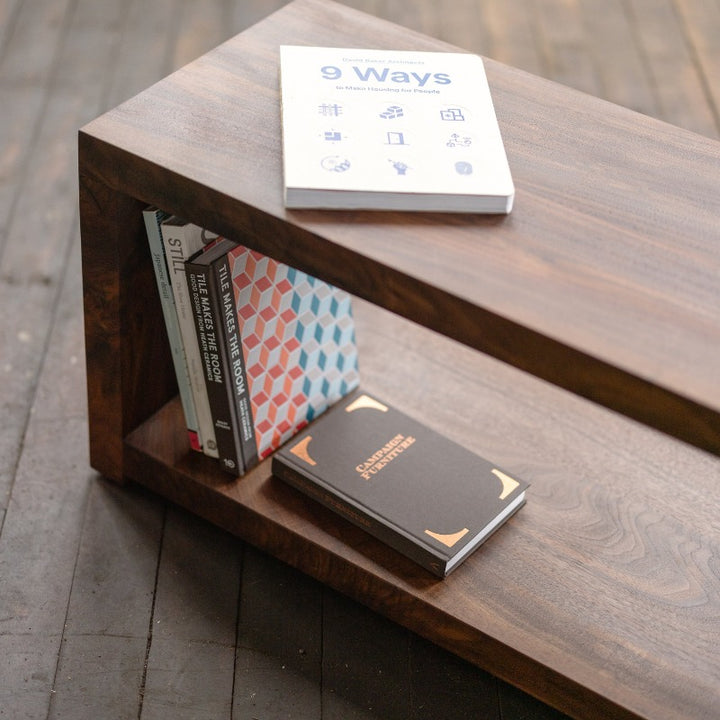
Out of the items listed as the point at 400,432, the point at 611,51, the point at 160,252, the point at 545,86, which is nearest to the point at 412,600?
the point at 400,432

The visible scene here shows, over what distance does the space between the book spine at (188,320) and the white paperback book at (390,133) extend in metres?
0.17

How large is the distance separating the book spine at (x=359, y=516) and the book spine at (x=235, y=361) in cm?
4

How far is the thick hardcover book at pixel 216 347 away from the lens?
110cm

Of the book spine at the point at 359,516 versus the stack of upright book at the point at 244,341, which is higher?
the stack of upright book at the point at 244,341

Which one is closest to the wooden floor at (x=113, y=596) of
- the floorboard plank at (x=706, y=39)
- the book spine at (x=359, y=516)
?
the book spine at (x=359, y=516)

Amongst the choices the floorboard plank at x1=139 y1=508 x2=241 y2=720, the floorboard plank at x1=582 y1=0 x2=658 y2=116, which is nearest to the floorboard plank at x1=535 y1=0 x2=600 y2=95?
the floorboard plank at x1=582 y1=0 x2=658 y2=116

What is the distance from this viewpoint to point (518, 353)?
882mm

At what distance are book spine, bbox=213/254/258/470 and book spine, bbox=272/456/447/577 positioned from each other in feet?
0.12

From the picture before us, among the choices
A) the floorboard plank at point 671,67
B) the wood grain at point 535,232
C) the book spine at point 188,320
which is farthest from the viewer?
the floorboard plank at point 671,67

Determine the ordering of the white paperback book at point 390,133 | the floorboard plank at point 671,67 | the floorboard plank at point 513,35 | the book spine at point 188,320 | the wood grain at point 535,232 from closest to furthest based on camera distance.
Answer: the wood grain at point 535,232 < the white paperback book at point 390,133 < the book spine at point 188,320 < the floorboard plank at point 671,67 < the floorboard plank at point 513,35

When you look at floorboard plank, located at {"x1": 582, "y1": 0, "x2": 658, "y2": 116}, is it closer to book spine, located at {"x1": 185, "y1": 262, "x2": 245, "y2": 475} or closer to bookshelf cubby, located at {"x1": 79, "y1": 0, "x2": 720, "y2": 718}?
bookshelf cubby, located at {"x1": 79, "y1": 0, "x2": 720, "y2": 718}

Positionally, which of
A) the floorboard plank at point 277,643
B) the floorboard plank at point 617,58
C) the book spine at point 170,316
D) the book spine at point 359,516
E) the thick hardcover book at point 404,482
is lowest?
the floorboard plank at point 277,643

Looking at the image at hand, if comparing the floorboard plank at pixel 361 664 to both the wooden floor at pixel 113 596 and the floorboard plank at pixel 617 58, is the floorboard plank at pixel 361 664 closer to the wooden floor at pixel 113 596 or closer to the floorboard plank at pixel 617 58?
the wooden floor at pixel 113 596

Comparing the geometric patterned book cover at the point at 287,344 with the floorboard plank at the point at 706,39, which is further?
the floorboard plank at the point at 706,39
